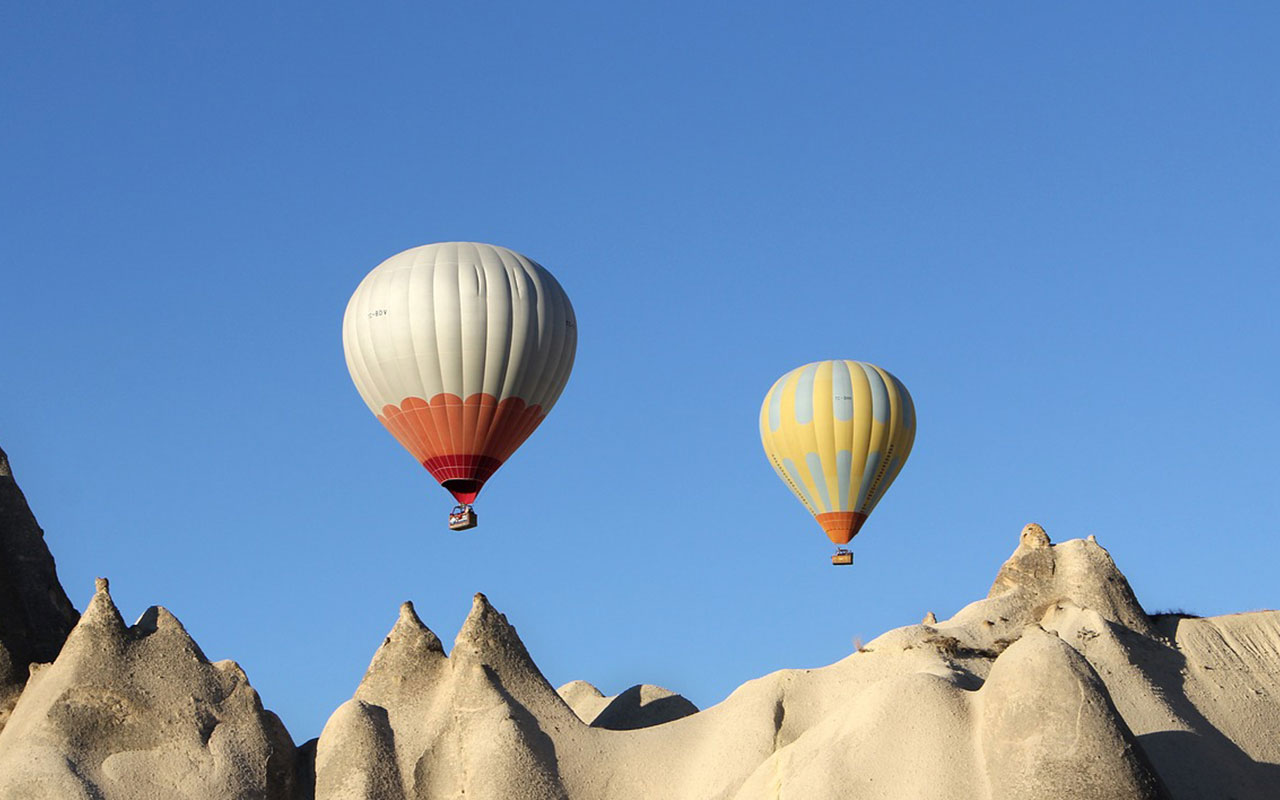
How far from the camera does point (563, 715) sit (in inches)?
1300

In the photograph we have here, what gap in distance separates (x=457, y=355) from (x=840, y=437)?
7501mm

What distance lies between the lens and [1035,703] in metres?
26.5

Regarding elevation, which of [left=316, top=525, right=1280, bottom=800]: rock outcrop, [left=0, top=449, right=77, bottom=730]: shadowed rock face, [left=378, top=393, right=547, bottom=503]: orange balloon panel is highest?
[left=378, top=393, right=547, bottom=503]: orange balloon panel

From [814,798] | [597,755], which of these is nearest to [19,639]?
[597,755]

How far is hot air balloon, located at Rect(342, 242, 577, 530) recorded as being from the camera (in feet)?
124

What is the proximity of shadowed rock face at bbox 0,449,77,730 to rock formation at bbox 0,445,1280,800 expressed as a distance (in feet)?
0.17

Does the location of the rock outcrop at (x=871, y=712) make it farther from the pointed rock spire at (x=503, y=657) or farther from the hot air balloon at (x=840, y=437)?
the hot air balloon at (x=840, y=437)

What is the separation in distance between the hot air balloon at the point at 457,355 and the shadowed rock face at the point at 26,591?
6.17 metres

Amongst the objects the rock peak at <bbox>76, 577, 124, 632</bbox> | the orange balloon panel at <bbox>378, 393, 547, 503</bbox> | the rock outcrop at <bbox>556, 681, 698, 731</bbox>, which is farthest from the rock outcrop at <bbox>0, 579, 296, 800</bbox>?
the orange balloon panel at <bbox>378, 393, 547, 503</bbox>

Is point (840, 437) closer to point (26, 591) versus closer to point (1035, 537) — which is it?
point (1035, 537)

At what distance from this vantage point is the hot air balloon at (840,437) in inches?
1635

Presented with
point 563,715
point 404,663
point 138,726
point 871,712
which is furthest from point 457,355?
point 871,712

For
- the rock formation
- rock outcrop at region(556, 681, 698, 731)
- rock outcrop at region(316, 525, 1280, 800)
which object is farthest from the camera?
rock outcrop at region(556, 681, 698, 731)

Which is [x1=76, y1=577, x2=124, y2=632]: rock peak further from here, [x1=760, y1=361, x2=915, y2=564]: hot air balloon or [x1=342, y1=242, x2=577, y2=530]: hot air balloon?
[x1=760, y1=361, x2=915, y2=564]: hot air balloon
